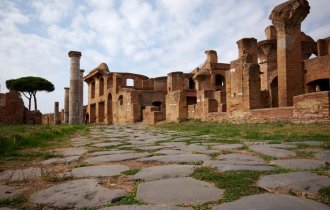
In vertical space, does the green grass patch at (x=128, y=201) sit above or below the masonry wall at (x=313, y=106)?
below

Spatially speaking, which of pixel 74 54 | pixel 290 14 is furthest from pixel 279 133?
pixel 74 54

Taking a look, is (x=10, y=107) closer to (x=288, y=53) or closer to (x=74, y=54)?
(x=74, y=54)

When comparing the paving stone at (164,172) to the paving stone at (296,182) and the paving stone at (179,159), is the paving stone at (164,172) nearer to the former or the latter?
the paving stone at (179,159)

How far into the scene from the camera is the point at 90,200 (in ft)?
6.27

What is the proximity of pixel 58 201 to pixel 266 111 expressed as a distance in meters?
11.4

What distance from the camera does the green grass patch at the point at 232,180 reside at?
1.95 meters

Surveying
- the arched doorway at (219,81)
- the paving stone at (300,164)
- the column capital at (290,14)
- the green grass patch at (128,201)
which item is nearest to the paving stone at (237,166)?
the paving stone at (300,164)

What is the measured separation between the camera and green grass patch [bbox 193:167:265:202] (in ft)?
6.38

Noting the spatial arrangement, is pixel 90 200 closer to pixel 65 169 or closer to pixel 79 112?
pixel 65 169

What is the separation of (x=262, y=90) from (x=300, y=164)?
64.3ft

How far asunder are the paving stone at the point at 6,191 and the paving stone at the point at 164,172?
0.98 metres

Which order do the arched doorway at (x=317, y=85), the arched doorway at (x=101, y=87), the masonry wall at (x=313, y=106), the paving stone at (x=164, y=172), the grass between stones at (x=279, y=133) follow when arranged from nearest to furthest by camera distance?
the paving stone at (x=164, y=172)
the grass between stones at (x=279, y=133)
the masonry wall at (x=313, y=106)
the arched doorway at (x=317, y=85)
the arched doorway at (x=101, y=87)

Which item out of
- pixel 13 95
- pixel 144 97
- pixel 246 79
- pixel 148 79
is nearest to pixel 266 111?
pixel 246 79

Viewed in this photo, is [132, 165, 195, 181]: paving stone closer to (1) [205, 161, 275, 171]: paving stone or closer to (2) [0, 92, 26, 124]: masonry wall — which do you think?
(1) [205, 161, 275, 171]: paving stone
